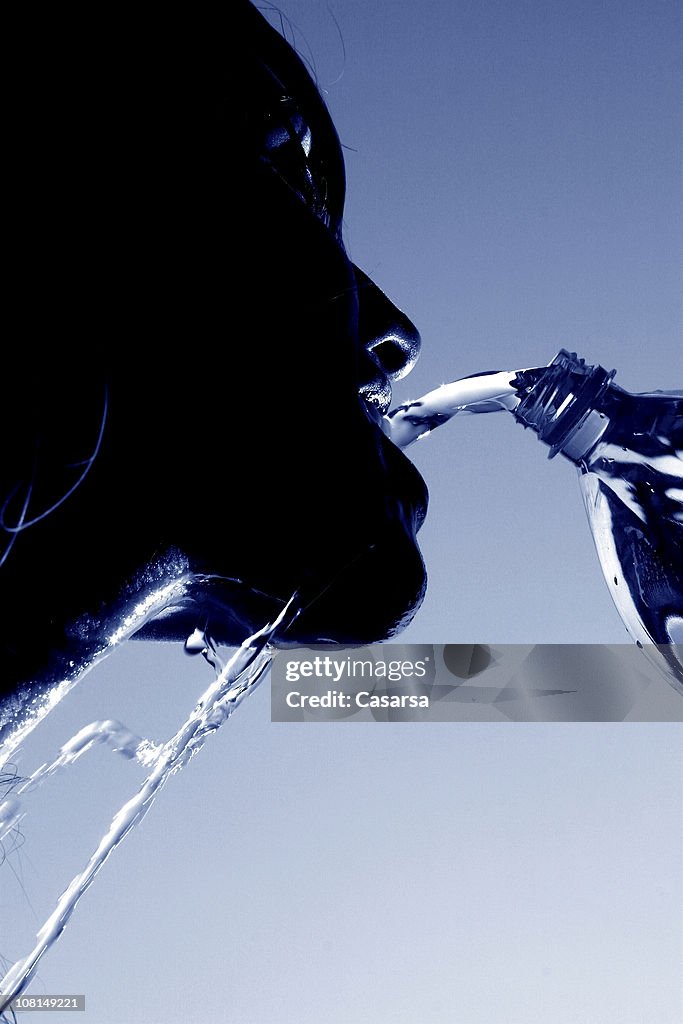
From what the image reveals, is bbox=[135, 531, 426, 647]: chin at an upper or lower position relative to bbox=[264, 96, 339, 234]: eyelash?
lower

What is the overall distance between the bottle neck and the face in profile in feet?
0.75

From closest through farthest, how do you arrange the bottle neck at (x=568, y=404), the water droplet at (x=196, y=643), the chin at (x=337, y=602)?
the chin at (x=337, y=602)
the water droplet at (x=196, y=643)
the bottle neck at (x=568, y=404)

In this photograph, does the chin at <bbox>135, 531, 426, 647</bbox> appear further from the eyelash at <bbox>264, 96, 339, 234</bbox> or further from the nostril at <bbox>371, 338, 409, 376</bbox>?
the eyelash at <bbox>264, 96, 339, 234</bbox>

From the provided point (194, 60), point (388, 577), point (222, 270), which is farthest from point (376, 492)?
point (194, 60)

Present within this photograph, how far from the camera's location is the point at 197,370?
609 mm

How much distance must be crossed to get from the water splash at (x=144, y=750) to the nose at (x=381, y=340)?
24 centimetres

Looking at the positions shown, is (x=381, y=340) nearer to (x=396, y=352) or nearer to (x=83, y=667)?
(x=396, y=352)

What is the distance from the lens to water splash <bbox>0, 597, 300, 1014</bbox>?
791mm

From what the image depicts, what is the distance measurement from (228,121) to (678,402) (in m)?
0.57

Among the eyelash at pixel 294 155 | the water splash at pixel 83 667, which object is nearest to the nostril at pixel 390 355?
the eyelash at pixel 294 155

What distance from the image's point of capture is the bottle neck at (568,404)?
904mm

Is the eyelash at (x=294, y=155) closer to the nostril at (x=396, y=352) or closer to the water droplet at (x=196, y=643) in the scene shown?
the nostril at (x=396, y=352)

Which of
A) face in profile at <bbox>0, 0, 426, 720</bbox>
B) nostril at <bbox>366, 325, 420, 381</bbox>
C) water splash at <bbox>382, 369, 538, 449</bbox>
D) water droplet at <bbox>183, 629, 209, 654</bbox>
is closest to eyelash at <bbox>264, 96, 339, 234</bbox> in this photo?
face in profile at <bbox>0, 0, 426, 720</bbox>

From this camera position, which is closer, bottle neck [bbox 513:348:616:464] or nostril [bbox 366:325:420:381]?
nostril [bbox 366:325:420:381]
